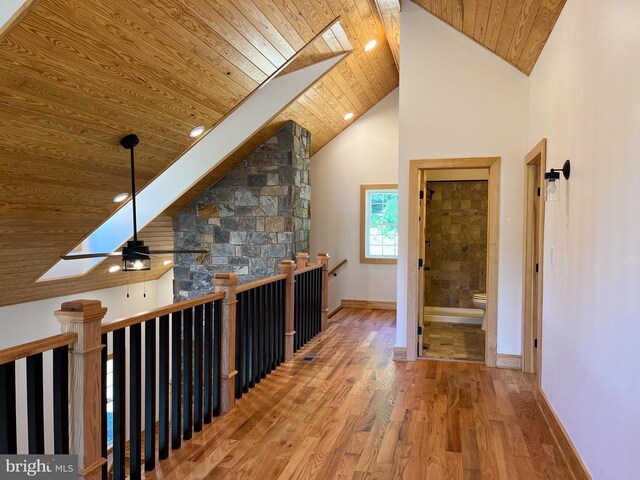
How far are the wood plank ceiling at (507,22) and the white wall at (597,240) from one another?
0.59 ft

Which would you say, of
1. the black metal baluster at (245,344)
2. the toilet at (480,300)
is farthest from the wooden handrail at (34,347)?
the toilet at (480,300)

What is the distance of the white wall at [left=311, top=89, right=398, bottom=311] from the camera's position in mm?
7422

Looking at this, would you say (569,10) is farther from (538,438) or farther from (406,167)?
(538,438)

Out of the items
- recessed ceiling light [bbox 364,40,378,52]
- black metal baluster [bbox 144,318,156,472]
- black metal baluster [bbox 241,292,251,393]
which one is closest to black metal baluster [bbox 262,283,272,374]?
black metal baluster [bbox 241,292,251,393]

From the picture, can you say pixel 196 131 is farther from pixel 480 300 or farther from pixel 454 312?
pixel 454 312

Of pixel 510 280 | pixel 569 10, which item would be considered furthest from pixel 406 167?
pixel 569 10

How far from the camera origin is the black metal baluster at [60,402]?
6.26 feet

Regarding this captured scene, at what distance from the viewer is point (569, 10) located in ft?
9.48

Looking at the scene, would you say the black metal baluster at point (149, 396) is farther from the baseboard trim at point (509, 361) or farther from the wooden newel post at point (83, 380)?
the baseboard trim at point (509, 361)

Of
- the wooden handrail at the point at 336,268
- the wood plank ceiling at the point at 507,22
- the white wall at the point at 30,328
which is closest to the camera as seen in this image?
the wood plank ceiling at the point at 507,22

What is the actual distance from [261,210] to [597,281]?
4641mm

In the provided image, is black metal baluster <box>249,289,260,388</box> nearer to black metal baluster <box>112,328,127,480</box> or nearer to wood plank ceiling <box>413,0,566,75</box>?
black metal baluster <box>112,328,127,480</box>

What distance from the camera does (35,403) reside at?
5.97 ft

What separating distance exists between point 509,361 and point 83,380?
3.72m
